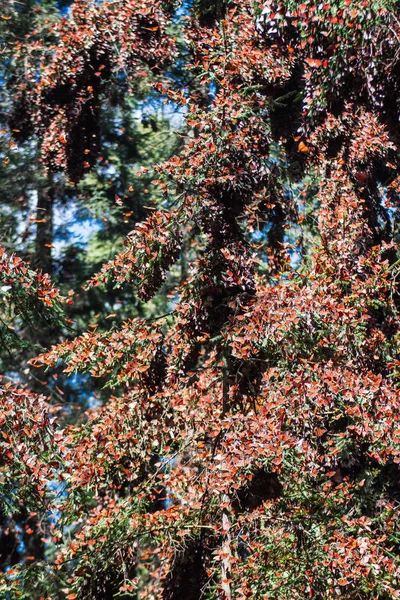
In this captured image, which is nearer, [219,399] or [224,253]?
[224,253]

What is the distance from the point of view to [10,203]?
11.8 meters

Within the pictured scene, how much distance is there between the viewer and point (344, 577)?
5023 mm

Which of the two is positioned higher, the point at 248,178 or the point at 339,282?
the point at 248,178

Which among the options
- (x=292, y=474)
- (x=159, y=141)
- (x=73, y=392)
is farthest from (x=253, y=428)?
(x=159, y=141)

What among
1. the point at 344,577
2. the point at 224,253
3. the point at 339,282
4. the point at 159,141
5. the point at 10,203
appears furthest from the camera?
the point at 159,141

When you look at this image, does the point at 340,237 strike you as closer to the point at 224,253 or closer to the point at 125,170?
the point at 224,253

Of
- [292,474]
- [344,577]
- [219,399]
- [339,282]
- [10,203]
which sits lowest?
[344,577]

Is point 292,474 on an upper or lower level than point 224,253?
lower

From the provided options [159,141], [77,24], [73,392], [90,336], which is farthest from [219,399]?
[159,141]

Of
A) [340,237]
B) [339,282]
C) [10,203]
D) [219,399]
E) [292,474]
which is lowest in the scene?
[292,474]

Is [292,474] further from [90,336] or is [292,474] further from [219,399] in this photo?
[90,336]

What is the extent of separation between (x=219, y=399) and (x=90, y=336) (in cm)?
173

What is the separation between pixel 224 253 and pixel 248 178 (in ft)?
2.55

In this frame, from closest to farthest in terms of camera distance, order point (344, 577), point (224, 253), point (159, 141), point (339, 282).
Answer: point (344, 577), point (224, 253), point (339, 282), point (159, 141)
